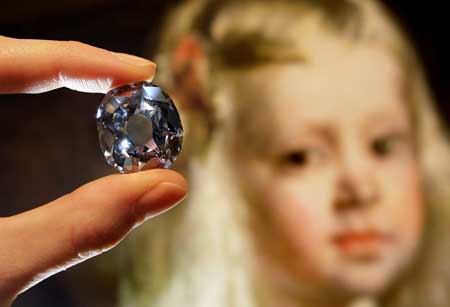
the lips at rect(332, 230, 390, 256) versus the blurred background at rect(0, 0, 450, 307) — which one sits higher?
the blurred background at rect(0, 0, 450, 307)

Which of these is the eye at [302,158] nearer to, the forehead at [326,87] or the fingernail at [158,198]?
the forehead at [326,87]

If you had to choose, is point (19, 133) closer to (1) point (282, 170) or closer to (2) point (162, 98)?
(1) point (282, 170)

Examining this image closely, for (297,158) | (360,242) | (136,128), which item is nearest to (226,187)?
(297,158)

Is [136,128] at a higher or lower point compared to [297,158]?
lower

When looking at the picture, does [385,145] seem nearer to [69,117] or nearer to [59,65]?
[69,117]

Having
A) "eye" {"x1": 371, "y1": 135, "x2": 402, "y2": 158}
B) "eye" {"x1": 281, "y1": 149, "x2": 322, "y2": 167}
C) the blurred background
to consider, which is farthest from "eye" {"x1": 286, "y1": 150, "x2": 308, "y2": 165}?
the blurred background

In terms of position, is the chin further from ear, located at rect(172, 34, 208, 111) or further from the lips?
ear, located at rect(172, 34, 208, 111)
